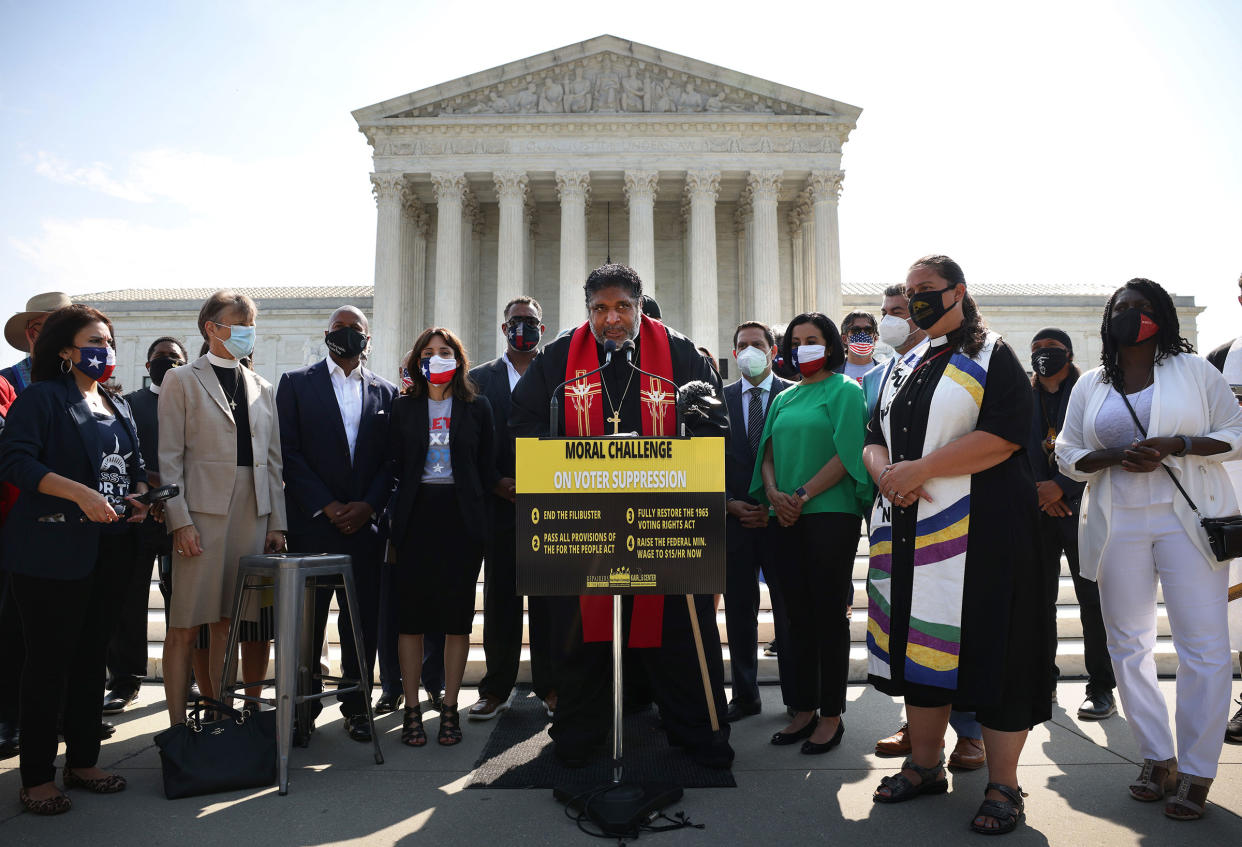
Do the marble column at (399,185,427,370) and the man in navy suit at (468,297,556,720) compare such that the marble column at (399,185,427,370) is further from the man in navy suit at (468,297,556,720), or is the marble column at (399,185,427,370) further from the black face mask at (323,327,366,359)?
the black face mask at (323,327,366,359)

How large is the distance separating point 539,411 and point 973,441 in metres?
2.39

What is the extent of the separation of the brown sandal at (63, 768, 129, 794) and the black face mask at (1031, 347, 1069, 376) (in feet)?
22.0

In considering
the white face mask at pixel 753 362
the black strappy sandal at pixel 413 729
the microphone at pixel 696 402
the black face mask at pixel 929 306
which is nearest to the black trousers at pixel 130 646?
the black strappy sandal at pixel 413 729

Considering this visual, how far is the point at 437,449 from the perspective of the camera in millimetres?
5531

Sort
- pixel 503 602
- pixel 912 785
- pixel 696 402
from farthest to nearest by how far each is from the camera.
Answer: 1. pixel 503 602
2. pixel 696 402
3. pixel 912 785

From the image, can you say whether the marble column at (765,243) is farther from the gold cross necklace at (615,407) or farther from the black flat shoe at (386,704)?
the gold cross necklace at (615,407)

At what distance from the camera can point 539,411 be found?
480 centimetres

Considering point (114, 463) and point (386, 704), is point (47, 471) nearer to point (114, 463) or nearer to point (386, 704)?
point (114, 463)

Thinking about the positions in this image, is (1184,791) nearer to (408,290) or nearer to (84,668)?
(84,668)

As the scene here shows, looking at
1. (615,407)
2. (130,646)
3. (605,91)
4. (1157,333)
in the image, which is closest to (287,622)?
(615,407)

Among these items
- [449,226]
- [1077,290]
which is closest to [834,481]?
[449,226]

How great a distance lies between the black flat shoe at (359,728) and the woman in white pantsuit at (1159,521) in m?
4.46

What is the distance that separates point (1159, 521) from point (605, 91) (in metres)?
37.7

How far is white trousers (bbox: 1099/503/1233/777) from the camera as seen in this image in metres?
4.02
